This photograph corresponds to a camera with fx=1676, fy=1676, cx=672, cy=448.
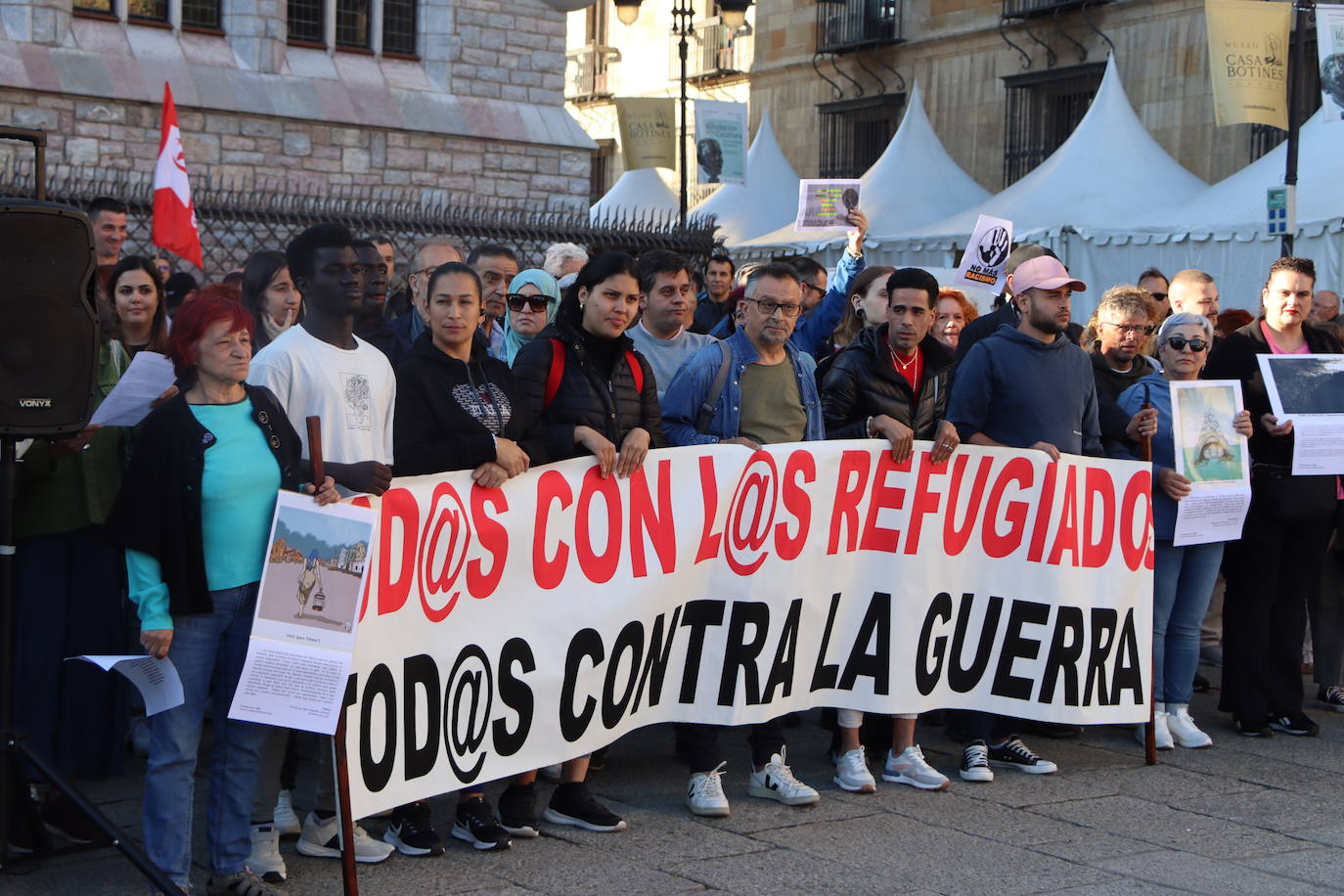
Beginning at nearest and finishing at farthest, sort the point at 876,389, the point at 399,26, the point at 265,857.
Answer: the point at 265,857 < the point at 876,389 < the point at 399,26

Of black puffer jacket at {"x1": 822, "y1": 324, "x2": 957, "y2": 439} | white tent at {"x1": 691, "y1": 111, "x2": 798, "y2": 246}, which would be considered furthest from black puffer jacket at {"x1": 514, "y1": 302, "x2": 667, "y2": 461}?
white tent at {"x1": 691, "y1": 111, "x2": 798, "y2": 246}

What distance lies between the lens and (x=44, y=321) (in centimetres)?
466

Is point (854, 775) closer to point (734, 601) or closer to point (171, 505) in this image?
point (734, 601)

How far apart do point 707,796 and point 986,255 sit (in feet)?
18.5

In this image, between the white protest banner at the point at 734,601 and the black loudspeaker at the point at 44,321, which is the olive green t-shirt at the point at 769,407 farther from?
the black loudspeaker at the point at 44,321

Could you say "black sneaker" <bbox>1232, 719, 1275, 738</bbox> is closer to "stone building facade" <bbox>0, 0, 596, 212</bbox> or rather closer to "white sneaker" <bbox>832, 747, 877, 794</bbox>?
"white sneaker" <bbox>832, 747, 877, 794</bbox>

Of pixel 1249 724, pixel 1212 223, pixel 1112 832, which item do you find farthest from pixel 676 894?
pixel 1212 223

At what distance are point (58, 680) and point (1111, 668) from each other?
4.06 m

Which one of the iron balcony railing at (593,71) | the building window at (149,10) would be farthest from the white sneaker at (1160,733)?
the iron balcony railing at (593,71)

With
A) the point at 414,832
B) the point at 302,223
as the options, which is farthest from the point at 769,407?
the point at 302,223

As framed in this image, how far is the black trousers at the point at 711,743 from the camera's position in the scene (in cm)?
589

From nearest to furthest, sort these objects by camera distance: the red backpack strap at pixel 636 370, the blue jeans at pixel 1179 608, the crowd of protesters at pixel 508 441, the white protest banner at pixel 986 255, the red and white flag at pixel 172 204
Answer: the crowd of protesters at pixel 508 441 < the red backpack strap at pixel 636 370 < the blue jeans at pixel 1179 608 < the white protest banner at pixel 986 255 < the red and white flag at pixel 172 204

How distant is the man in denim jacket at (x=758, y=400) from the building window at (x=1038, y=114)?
894 inches

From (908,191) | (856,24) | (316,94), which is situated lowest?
(908,191)
